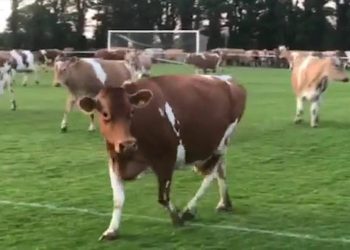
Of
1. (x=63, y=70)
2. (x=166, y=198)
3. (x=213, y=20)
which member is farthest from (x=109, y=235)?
(x=213, y=20)

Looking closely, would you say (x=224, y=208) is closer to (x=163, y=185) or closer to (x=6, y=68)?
(x=163, y=185)

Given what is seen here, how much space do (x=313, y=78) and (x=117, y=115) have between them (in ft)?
32.3

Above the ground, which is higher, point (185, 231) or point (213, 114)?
point (213, 114)

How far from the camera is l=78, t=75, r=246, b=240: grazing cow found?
6426 millimetres

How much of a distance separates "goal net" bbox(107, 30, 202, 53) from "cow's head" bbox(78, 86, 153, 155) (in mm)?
38880

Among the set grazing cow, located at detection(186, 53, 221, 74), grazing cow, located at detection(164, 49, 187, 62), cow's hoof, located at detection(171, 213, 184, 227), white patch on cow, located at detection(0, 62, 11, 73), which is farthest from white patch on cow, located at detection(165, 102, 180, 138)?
grazing cow, located at detection(164, 49, 187, 62)

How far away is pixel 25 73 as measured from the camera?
103ft

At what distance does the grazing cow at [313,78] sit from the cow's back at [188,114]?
24.5 feet

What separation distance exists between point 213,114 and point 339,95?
1823 centimetres

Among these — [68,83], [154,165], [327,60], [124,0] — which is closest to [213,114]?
[154,165]

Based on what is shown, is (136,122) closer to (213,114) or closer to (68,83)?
(213,114)

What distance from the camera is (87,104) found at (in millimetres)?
6520

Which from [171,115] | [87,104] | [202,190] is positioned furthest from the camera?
[202,190]

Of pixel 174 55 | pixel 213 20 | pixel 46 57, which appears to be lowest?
pixel 46 57
